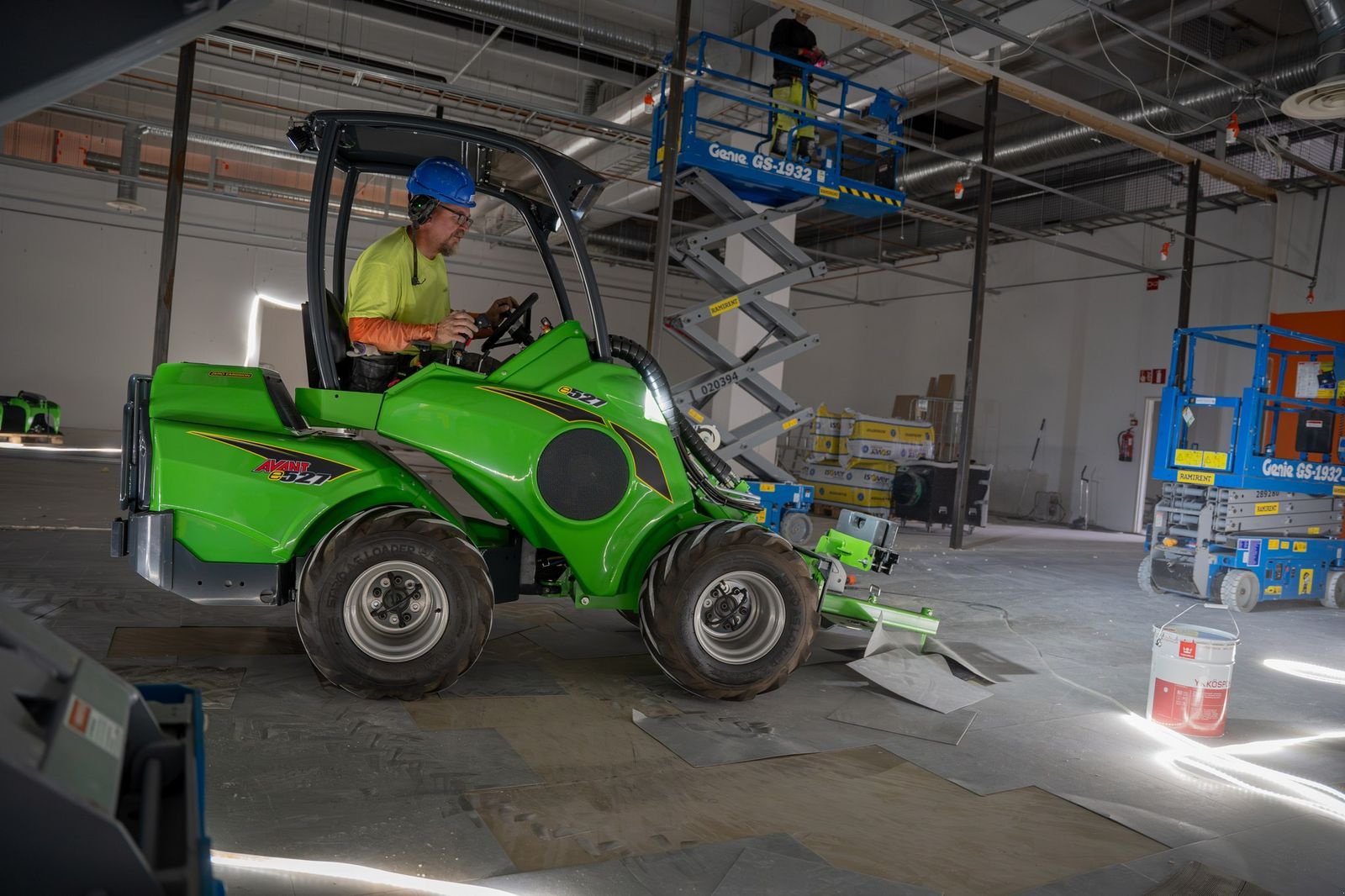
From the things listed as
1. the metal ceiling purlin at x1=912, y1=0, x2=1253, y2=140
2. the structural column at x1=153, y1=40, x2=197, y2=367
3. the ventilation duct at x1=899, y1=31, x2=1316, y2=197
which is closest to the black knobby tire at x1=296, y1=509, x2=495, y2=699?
the structural column at x1=153, y1=40, x2=197, y2=367

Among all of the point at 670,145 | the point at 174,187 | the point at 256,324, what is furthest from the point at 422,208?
the point at 256,324

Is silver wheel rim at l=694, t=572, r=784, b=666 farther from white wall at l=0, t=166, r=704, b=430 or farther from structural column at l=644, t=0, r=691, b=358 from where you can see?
white wall at l=0, t=166, r=704, b=430

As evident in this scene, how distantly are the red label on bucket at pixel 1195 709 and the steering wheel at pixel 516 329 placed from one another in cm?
365

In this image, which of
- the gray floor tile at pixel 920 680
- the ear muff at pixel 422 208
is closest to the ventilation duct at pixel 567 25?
the ear muff at pixel 422 208

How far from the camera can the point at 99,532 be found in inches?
292

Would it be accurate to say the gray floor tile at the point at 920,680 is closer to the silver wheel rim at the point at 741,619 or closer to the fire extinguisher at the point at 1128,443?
the silver wheel rim at the point at 741,619

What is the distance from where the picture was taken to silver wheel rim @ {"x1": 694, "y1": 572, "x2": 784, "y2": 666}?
14.1 feet

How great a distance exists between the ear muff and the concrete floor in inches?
86.7

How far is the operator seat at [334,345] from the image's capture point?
163 inches

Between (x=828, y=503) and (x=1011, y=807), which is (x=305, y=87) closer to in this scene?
(x=828, y=503)

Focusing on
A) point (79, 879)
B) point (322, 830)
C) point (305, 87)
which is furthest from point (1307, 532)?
point (305, 87)

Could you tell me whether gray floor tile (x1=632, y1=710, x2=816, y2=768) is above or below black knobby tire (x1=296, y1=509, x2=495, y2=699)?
below

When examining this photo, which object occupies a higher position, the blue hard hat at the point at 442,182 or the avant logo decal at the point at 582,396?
the blue hard hat at the point at 442,182

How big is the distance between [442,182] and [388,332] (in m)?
0.76
